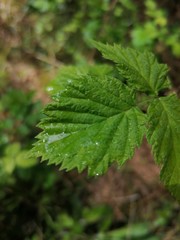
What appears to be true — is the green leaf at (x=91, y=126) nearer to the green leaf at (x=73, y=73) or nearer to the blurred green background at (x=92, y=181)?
the green leaf at (x=73, y=73)

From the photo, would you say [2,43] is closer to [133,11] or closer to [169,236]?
[133,11]

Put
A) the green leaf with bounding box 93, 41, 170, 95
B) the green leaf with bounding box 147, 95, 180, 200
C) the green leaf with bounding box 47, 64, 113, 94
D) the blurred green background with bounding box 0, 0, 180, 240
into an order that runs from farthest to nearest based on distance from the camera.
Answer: the blurred green background with bounding box 0, 0, 180, 240
the green leaf with bounding box 47, 64, 113, 94
the green leaf with bounding box 93, 41, 170, 95
the green leaf with bounding box 147, 95, 180, 200

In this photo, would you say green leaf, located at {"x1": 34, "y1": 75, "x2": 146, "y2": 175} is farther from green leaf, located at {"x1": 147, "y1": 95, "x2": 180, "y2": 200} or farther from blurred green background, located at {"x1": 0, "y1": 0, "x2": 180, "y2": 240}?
→ blurred green background, located at {"x1": 0, "y1": 0, "x2": 180, "y2": 240}

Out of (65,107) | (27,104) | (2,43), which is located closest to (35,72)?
(2,43)

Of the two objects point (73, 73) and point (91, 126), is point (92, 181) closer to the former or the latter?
point (73, 73)

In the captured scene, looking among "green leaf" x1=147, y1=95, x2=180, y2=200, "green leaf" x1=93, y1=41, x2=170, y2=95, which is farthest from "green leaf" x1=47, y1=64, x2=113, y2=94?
"green leaf" x1=147, y1=95, x2=180, y2=200

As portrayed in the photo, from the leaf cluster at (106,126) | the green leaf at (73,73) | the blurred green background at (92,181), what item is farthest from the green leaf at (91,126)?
the blurred green background at (92,181)

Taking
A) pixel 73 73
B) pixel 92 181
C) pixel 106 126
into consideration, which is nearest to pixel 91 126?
pixel 106 126
